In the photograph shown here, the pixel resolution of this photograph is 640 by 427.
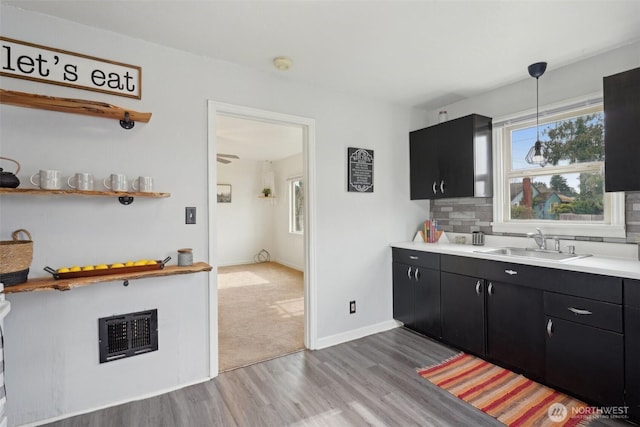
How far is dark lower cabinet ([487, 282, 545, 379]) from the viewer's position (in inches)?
88.8

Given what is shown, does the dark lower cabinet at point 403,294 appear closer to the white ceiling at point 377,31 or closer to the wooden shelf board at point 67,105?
the white ceiling at point 377,31

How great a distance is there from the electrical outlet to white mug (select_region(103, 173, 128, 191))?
1.39 feet

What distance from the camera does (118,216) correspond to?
208 centimetres

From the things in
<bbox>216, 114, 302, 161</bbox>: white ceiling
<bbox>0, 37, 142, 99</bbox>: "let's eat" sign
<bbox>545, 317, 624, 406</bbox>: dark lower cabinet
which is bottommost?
<bbox>545, 317, 624, 406</bbox>: dark lower cabinet

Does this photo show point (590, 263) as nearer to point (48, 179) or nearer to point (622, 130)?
point (622, 130)

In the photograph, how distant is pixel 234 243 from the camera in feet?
23.7

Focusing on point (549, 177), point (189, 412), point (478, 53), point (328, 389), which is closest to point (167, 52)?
point (478, 53)

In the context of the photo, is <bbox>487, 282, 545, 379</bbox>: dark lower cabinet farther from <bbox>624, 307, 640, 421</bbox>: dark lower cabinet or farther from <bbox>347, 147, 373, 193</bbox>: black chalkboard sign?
<bbox>347, 147, 373, 193</bbox>: black chalkboard sign

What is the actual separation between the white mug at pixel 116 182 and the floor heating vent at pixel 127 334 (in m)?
0.85

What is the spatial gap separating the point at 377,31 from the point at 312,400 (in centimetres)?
251

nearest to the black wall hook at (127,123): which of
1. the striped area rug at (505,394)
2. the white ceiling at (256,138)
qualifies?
the white ceiling at (256,138)

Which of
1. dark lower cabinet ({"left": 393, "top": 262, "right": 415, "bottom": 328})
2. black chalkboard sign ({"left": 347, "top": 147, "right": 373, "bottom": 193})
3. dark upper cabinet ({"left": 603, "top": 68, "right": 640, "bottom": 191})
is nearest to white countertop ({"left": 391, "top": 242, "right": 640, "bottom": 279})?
dark upper cabinet ({"left": 603, "top": 68, "right": 640, "bottom": 191})

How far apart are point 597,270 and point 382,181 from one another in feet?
6.32

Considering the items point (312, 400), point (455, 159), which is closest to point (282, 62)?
point (455, 159)
